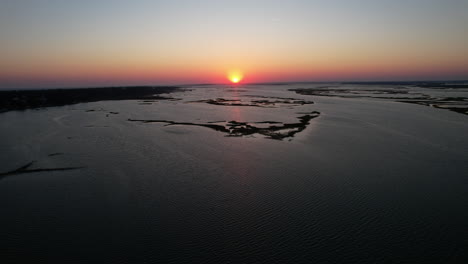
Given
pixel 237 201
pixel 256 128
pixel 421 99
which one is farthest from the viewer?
pixel 421 99

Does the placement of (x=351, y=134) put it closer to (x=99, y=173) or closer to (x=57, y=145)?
(x=99, y=173)

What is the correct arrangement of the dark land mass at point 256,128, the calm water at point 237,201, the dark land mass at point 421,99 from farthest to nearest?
1. the dark land mass at point 421,99
2. the dark land mass at point 256,128
3. the calm water at point 237,201

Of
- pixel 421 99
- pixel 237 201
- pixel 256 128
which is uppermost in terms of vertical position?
pixel 256 128

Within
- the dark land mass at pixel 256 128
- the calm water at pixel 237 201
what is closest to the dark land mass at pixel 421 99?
the dark land mass at pixel 256 128

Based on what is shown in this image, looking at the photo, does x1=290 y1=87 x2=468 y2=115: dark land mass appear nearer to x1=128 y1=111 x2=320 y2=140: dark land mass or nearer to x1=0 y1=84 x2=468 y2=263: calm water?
x1=128 y1=111 x2=320 y2=140: dark land mass

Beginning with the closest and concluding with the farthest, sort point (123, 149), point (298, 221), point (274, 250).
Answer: point (274, 250)
point (298, 221)
point (123, 149)

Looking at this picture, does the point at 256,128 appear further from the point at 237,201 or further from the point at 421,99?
the point at 421,99

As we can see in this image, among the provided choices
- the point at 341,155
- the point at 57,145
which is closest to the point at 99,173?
the point at 57,145

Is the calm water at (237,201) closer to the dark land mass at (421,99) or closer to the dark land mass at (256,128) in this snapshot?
the dark land mass at (256,128)

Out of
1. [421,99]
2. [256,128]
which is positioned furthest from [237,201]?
[421,99]
